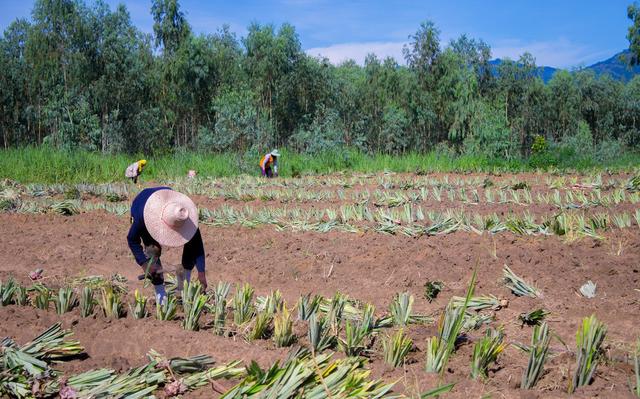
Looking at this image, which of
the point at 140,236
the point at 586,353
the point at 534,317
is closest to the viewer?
the point at 586,353

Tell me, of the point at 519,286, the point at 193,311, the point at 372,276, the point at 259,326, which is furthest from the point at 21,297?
the point at 519,286

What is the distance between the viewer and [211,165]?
758 inches

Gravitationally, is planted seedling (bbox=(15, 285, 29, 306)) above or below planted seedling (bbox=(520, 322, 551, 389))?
above

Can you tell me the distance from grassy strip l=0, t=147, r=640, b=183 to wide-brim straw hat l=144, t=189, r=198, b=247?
13.5 m

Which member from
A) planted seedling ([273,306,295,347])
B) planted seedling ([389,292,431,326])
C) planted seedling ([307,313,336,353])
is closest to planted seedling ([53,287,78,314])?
planted seedling ([273,306,295,347])

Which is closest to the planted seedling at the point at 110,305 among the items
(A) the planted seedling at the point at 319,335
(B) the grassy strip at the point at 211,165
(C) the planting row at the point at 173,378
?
(C) the planting row at the point at 173,378

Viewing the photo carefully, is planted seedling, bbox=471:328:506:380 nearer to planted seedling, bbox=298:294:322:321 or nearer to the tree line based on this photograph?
planted seedling, bbox=298:294:322:321

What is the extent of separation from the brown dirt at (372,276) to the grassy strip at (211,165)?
24.9 feet

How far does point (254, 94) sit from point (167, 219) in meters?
20.0

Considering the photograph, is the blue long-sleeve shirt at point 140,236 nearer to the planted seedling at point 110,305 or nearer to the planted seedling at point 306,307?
the planted seedling at point 110,305

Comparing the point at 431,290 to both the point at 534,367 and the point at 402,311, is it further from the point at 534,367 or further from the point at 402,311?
the point at 534,367

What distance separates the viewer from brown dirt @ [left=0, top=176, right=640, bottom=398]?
10.8 ft

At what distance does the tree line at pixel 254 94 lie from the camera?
26.3m

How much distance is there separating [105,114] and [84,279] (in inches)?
1031
